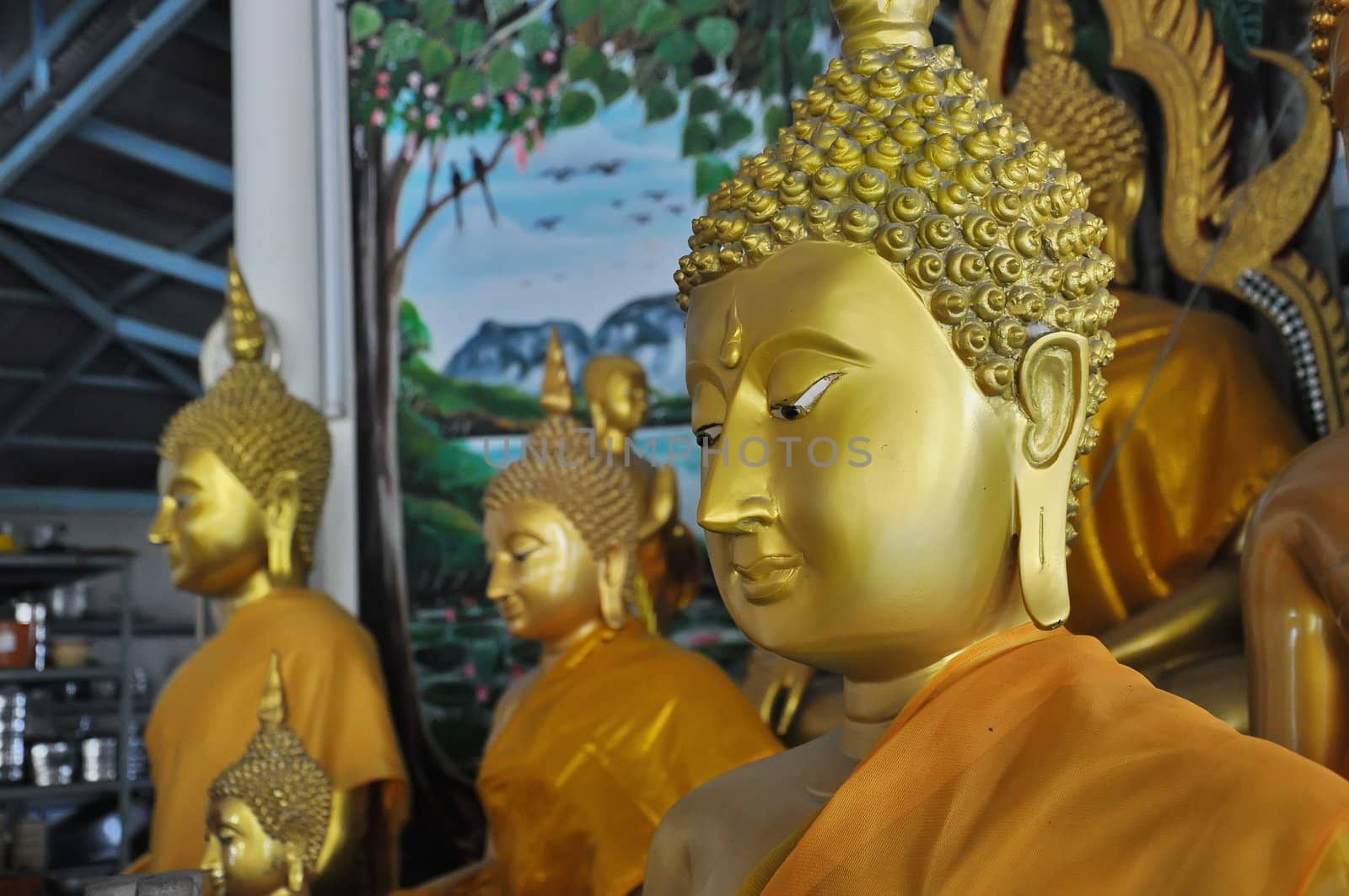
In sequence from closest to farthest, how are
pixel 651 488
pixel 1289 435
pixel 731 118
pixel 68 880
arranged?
pixel 1289 435 < pixel 651 488 < pixel 731 118 < pixel 68 880

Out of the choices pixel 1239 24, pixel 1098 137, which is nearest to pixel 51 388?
pixel 1098 137

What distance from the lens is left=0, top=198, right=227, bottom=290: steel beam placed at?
5832mm

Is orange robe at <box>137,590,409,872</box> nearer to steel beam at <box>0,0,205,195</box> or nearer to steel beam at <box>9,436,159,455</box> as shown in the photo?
steel beam at <box>0,0,205,195</box>

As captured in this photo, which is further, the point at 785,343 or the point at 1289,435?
the point at 1289,435

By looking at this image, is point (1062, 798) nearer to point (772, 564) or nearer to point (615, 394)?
point (772, 564)

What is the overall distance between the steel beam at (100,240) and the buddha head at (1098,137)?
3.99m

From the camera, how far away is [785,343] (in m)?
1.21

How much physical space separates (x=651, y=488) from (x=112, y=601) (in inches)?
220

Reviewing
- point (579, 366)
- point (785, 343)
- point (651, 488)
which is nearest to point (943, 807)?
point (785, 343)

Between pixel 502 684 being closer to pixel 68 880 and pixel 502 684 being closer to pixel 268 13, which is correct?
pixel 268 13

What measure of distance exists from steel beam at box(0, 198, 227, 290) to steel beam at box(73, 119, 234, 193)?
376 millimetres

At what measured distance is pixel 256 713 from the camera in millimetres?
2969

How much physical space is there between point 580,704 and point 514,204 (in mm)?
1764

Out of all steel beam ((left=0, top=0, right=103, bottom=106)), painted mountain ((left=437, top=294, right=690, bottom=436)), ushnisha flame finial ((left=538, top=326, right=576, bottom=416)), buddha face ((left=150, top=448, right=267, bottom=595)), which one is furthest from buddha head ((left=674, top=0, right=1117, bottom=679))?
steel beam ((left=0, top=0, right=103, bottom=106))
